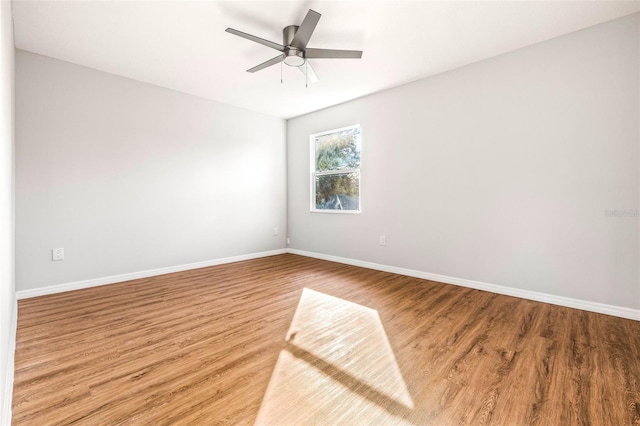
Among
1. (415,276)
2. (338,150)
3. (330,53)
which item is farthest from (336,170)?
(330,53)

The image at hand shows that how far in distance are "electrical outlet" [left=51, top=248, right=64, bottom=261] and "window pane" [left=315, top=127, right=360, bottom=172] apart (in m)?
3.54

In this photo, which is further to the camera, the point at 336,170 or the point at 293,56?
the point at 336,170

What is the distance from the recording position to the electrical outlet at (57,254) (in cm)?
302

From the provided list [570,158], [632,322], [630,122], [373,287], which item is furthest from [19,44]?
[632,322]

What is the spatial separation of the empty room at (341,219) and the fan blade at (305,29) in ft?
0.07

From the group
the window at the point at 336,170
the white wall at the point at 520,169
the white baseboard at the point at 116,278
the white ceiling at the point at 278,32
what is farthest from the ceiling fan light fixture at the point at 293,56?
the white baseboard at the point at 116,278

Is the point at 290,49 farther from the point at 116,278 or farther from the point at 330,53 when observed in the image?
the point at 116,278

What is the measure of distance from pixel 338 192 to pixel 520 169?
8.12 ft

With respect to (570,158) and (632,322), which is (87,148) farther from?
(632,322)

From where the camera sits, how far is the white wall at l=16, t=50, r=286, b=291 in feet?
9.59

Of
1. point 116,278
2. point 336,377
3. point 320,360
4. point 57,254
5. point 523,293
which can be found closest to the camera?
point 336,377

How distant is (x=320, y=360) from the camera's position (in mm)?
1745

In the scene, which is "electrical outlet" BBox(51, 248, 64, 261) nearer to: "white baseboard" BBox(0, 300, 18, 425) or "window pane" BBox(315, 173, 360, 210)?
"white baseboard" BBox(0, 300, 18, 425)

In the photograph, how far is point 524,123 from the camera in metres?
2.83
